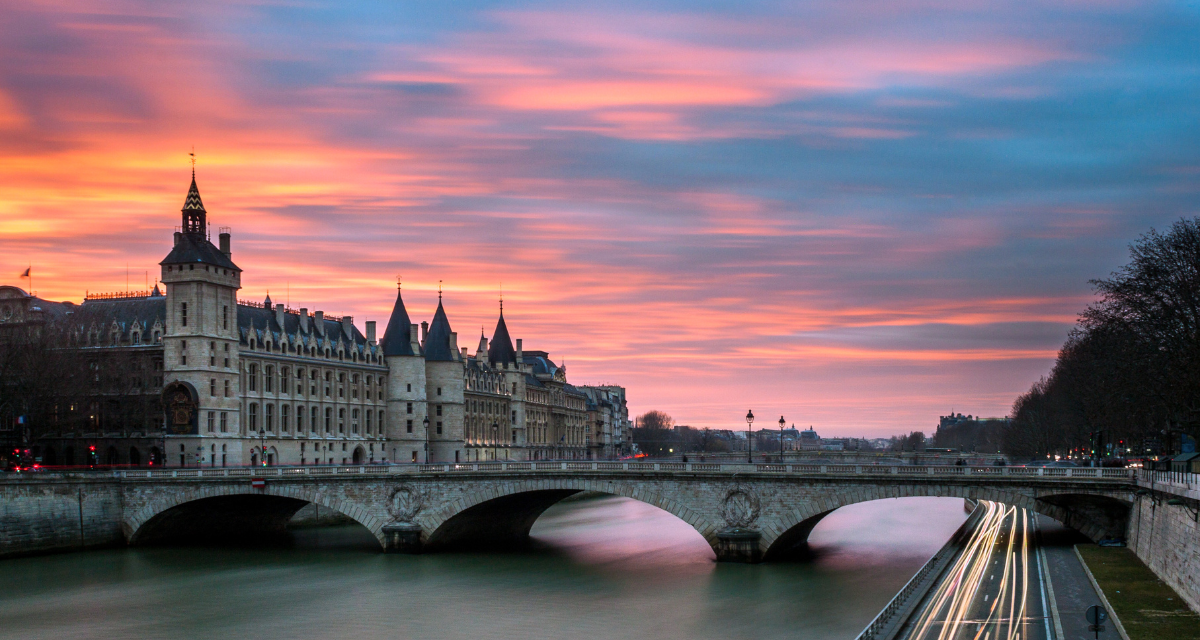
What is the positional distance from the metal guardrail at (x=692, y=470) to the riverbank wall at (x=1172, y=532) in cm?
36

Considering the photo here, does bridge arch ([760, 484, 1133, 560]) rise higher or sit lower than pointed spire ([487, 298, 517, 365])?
lower

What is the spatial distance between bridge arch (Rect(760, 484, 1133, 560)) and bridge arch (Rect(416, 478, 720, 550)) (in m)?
3.96

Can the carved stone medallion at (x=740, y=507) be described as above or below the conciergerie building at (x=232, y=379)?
below

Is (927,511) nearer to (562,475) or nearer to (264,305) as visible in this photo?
(562,475)

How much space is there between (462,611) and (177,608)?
14050 mm

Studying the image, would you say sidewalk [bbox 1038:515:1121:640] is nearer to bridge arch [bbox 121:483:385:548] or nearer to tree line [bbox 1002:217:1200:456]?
tree line [bbox 1002:217:1200:456]

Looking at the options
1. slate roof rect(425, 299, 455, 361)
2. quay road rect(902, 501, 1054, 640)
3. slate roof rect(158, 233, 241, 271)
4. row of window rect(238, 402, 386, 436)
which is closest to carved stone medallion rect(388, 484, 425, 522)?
quay road rect(902, 501, 1054, 640)

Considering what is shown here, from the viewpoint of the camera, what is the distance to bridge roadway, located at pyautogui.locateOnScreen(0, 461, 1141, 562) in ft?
196

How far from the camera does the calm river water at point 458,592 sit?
4969 cm

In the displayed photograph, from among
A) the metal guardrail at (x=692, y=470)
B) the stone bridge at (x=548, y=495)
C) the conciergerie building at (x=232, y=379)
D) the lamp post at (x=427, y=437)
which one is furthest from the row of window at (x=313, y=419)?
the metal guardrail at (x=692, y=470)

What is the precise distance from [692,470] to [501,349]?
364 feet

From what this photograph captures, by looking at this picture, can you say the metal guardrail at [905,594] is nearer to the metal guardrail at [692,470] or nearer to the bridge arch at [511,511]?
the metal guardrail at [692,470]

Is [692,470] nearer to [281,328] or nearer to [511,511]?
[511,511]

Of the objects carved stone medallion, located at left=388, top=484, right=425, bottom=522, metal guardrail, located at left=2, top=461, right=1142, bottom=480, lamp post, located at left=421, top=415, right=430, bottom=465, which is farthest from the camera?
lamp post, located at left=421, top=415, right=430, bottom=465
